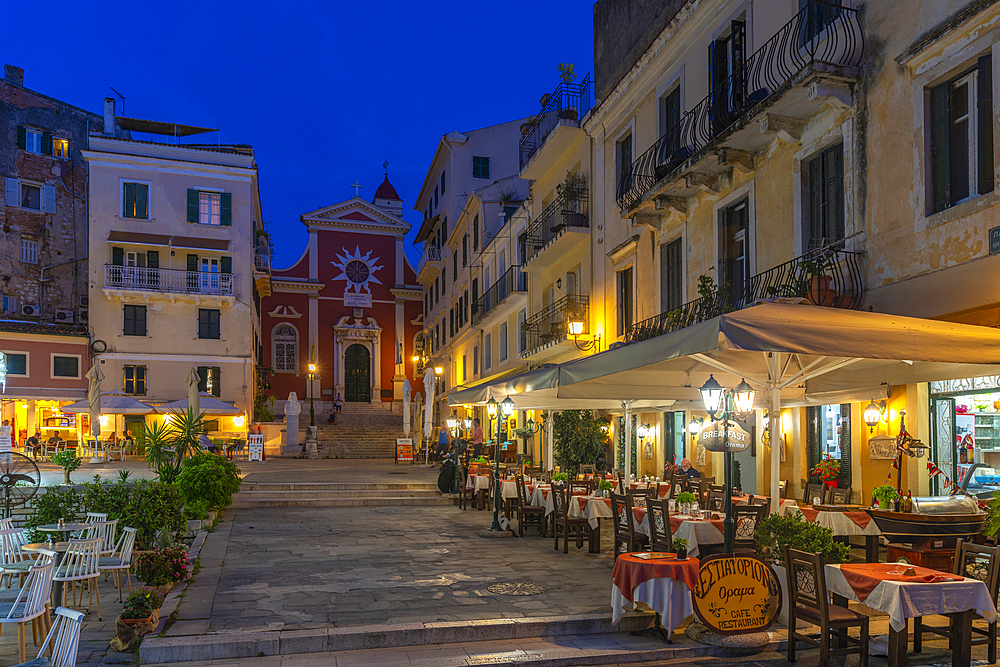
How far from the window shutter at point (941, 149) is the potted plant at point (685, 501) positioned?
4471 millimetres

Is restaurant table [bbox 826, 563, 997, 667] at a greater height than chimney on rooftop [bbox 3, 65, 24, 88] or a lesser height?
lesser

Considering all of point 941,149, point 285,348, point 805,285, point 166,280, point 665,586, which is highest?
point 166,280

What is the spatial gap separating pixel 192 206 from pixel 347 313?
12.8 meters

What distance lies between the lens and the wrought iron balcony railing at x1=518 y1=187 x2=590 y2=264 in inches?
792

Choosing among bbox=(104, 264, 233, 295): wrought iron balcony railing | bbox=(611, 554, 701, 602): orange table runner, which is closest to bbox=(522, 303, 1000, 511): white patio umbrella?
bbox=(611, 554, 701, 602): orange table runner

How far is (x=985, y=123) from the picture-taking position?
851 centimetres

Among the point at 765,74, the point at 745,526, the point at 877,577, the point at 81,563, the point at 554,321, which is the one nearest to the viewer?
the point at 877,577

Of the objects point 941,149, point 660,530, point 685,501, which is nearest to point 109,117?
point 660,530

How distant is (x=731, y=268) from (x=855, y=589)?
8583 mm

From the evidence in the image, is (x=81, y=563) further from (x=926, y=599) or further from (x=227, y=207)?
(x=227, y=207)

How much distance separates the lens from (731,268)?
14.0m

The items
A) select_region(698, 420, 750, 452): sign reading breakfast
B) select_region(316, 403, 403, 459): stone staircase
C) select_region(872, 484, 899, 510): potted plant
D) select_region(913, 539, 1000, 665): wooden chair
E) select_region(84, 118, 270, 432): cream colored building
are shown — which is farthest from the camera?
select_region(316, 403, 403, 459): stone staircase

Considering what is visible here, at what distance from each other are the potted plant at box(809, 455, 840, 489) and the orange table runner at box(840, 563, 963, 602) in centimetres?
564

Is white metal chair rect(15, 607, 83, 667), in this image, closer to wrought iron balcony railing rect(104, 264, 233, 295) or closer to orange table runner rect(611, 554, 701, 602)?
orange table runner rect(611, 554, 701, 602)
